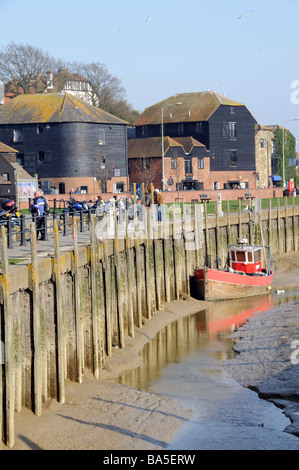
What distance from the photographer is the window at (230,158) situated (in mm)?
99625

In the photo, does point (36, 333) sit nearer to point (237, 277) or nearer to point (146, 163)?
point (237, 277)

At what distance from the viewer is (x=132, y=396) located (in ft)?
72.0

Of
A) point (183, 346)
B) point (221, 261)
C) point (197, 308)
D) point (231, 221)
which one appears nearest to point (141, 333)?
point (183, 346)

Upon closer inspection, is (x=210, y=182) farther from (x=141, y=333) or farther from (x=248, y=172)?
(x=141, y=333)

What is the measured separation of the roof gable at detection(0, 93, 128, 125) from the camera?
85.5 metres

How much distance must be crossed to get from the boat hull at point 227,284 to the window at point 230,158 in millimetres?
58145

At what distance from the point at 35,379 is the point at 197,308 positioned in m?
19.0

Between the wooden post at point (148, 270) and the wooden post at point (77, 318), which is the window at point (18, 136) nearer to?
the wooden post at point (148, 270)

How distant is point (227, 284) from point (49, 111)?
5138cm

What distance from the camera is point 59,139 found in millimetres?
85562

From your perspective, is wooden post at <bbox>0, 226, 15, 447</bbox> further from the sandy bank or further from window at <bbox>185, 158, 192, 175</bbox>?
window at <bbox>185, 158, 192, 175</bbox>

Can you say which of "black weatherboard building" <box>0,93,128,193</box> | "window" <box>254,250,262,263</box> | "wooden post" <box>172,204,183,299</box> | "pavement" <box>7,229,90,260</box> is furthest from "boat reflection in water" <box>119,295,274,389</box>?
"black weatherboard building" <box>0,93,128,193</box>

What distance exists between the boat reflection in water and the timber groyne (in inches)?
45.5

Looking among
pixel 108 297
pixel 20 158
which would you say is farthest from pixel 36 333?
pixel 20 158
